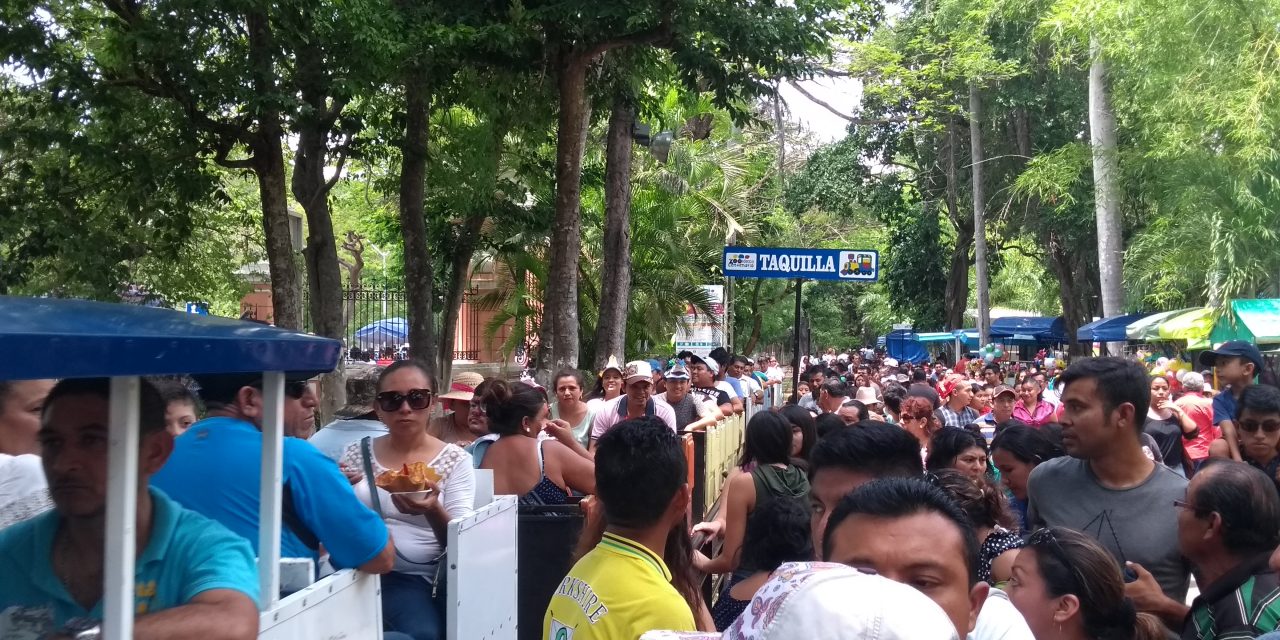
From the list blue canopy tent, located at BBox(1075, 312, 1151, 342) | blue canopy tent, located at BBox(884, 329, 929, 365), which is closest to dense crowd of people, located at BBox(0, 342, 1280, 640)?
blue canopy tent, located at BBox(1075, 312, 1151, 342)

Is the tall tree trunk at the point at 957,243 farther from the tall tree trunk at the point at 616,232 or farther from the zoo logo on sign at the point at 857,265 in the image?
the tall tree trunk at the point at 616,232

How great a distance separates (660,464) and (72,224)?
12.0 metres

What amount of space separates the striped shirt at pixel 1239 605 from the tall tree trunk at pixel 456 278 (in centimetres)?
1654

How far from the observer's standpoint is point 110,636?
2576 mm

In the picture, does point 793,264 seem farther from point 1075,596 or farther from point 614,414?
point 1075,596

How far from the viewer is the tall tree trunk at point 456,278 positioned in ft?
69.2

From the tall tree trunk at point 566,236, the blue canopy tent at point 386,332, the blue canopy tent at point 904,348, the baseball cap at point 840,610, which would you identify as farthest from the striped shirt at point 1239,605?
the blue canopy tent at point 904,348

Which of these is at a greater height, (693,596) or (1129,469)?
(1129,469)

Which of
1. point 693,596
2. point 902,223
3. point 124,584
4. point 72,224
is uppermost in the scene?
point 902,223

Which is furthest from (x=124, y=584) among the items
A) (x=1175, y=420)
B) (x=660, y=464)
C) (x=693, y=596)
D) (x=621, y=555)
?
(x=1175, y=420)

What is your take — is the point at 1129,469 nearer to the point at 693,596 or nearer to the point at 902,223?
the point at 693,596

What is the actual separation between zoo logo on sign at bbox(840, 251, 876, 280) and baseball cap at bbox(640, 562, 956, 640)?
1445 centimetres

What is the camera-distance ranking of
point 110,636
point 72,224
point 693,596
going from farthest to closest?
point 72,224 → point 693,596 → point 110,636

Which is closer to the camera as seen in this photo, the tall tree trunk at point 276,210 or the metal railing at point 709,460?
the metal railing at point 709,460
